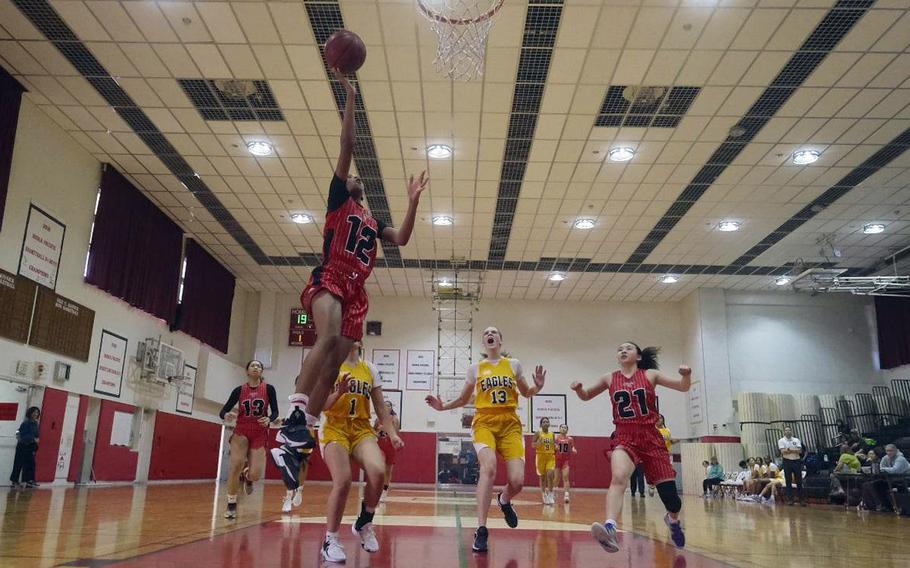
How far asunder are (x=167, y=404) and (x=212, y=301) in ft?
12.1

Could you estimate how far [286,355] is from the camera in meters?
23.6

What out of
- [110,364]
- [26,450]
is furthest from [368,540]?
[110,364]

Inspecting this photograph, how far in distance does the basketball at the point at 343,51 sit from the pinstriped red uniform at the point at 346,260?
0.69 m

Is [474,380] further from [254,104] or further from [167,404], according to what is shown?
[167,404]

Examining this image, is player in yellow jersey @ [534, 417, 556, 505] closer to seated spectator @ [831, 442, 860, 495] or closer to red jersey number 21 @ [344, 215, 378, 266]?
seated spectator @ [831, 442, 860, 495]

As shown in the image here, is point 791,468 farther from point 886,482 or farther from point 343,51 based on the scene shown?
point 343,51

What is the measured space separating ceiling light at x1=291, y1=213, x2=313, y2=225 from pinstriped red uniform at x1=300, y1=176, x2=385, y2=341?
43.4 feet

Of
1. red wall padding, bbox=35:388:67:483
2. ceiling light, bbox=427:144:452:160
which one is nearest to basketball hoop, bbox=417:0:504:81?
ceiling light, bbox=427:144:452:160

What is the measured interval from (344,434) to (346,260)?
1688 millimetres

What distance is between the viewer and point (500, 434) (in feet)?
19.0

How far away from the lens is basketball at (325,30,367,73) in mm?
3936

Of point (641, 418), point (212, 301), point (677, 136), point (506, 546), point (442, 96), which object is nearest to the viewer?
point (506, 546)

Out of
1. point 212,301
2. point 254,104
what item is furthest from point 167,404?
point 254,104

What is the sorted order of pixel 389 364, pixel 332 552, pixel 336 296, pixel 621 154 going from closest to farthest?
1. pixel 336 296
2. pixel 332 552
3. pixel 621 154
4. pixel 389 364
